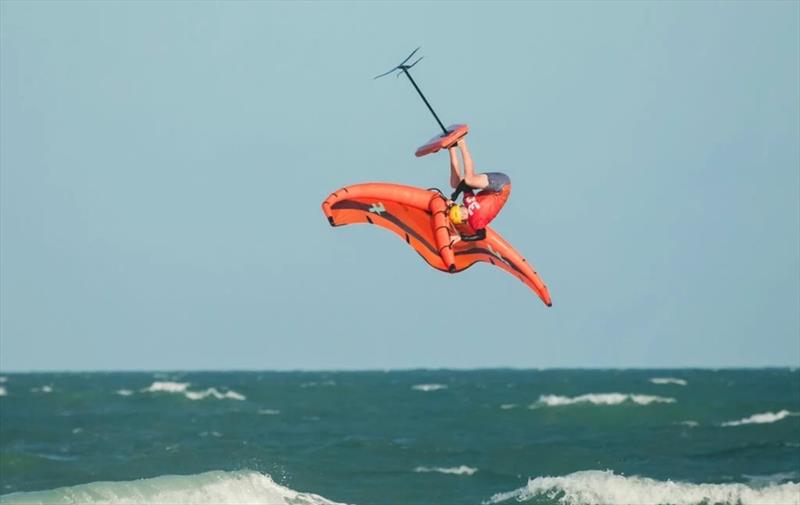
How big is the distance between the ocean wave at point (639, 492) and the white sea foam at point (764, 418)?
14732 millimetres

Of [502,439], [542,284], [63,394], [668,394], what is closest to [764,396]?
[668,394]

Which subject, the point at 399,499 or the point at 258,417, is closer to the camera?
the point at 399,499

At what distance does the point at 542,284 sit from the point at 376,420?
29.3 metres

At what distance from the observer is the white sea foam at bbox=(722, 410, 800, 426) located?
38.4m

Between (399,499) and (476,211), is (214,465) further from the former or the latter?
(476,211)

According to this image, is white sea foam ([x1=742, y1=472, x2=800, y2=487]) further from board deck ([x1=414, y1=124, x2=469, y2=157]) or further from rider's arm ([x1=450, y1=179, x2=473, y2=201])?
board deck ([x1=414, y1=124, x2=469, y2=157])

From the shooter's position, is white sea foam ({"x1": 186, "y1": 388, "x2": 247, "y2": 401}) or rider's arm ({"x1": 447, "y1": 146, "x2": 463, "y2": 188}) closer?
rider's arm ({"x1": 447, "y1": 146, "x2": 463, "y2": 188})

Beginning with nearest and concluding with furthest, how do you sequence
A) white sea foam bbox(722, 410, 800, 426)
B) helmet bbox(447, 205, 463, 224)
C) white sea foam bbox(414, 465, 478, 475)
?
helmet bbox(447, 205, 463, 224) → white sea foam bbox(414, 465, 478, 475) → white sea foam bbox(722, 410, 800, 426)

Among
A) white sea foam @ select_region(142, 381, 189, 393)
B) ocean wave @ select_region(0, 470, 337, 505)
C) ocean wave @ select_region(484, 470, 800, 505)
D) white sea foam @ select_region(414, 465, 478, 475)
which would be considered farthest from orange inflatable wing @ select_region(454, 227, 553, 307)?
white sea foam @ select_region(142, 381, 189, 393)

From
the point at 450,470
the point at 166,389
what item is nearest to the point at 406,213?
the point at 450,470

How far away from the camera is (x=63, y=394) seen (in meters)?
55.2

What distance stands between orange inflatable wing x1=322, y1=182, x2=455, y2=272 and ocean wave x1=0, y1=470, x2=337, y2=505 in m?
9.41

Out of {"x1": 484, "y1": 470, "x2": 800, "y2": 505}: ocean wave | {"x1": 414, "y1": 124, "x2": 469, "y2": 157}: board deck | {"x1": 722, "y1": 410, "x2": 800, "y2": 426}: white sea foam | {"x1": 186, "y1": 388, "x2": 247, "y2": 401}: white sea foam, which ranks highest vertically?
{"x1": 186, "y1": 388, "x2": 247, "y2": 401}: white sea foam

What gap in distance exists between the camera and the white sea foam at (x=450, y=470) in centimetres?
2686
